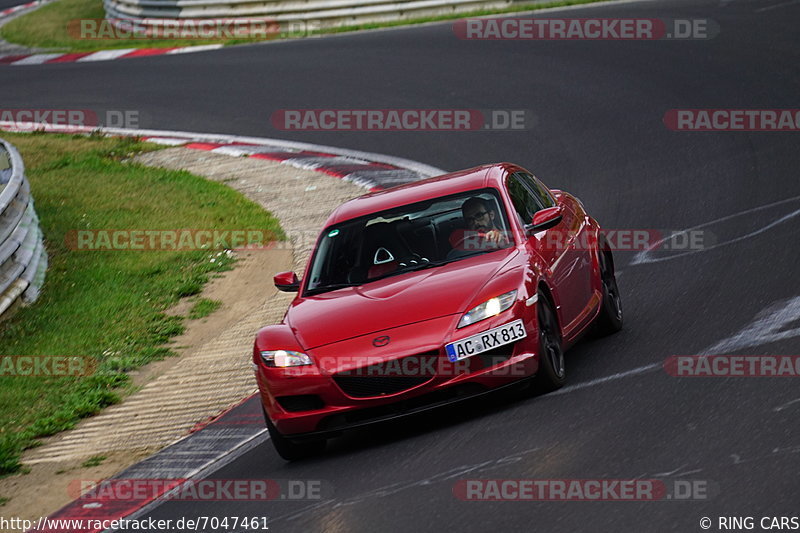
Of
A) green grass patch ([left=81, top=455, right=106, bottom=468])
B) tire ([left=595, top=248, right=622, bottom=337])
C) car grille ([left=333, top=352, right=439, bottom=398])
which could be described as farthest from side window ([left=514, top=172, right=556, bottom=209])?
green grass patch ([left=81, top=455, right=106, bottom=468])

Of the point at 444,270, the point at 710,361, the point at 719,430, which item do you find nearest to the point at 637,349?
the point at 710,361

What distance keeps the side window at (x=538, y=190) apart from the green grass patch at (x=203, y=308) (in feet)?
12.0

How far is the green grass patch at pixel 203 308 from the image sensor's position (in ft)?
37.9

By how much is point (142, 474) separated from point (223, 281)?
4.72m

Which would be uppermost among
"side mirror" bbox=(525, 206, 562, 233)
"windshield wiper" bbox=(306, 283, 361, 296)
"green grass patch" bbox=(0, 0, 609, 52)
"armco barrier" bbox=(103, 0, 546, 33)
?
"side mirror" bbox=(525, 206, 562, 233)

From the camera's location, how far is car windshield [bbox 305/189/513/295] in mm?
8211

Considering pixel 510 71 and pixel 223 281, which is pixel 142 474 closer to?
pixel 223 281

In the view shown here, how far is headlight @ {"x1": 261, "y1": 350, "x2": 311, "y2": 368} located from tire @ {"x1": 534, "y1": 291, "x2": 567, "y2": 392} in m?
1.35

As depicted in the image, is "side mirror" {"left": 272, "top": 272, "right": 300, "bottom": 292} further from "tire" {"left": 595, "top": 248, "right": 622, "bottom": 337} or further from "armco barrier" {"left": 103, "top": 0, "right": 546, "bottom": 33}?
"armco barrier" {"left": 103, "top": 0, "right": 546, "bottom": 33}

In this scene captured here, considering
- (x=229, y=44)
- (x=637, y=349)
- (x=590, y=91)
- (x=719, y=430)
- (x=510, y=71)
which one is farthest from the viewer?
(x=229, y=44)

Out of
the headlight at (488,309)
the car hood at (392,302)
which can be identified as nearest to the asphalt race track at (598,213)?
the headlight at (488,309)

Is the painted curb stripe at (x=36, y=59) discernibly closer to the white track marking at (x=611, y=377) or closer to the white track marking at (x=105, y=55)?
the white track marking at (x=105, y=55)

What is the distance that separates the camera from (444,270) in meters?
7.90

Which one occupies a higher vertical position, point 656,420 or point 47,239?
point 656,420
